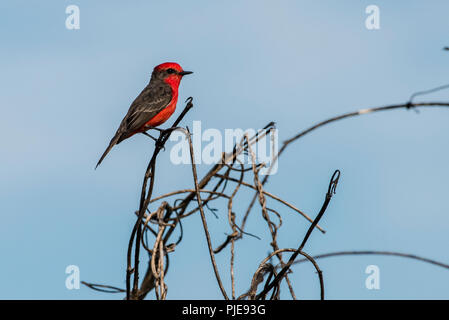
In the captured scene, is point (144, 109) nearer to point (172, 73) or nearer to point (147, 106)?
point (147, 106)

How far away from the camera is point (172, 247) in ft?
11.4

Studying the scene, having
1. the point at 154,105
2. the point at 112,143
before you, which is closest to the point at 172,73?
the point at 154,105

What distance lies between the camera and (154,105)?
750 centimetres

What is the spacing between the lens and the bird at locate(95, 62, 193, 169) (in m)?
→ 6.89

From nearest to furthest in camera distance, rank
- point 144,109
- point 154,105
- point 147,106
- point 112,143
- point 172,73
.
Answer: point 112,143 < point 144,109 < point 147,106 < point 154,105 < point 172,73

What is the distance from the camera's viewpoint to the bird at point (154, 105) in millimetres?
6895

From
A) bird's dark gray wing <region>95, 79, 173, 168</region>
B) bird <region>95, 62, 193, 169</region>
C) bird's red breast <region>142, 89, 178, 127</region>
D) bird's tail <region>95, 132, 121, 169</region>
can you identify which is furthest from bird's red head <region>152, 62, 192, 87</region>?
bird's tail <region>95, 132, 121, 169</region>

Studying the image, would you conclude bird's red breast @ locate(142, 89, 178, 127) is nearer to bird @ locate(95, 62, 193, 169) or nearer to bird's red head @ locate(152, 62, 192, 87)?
bird @ locate(95, 62, 193, 169)

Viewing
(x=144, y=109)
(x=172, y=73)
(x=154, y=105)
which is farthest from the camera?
(x=172, y=73)
